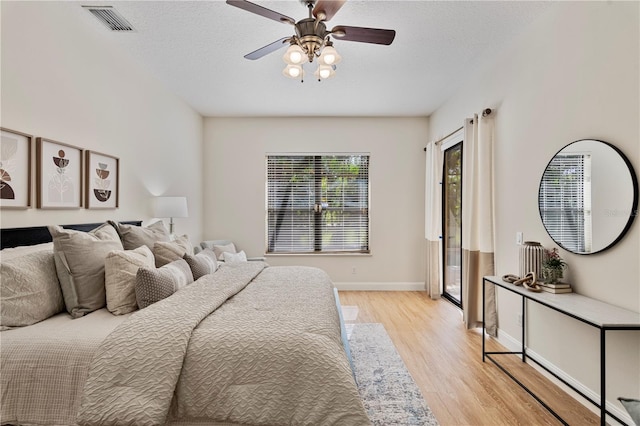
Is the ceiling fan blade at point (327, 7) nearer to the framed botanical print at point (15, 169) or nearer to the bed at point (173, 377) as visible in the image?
the bed at point (173, 377)

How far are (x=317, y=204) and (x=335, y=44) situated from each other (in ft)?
9.27

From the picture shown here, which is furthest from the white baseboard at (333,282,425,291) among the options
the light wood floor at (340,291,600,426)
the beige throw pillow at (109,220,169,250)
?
the beige throw pillow at (109,220,169,250)

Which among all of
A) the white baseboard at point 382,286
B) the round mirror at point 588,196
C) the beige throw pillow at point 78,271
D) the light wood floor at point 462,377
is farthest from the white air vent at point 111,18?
the white baseboard at point 382,286

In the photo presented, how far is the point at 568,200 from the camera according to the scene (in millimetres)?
2320

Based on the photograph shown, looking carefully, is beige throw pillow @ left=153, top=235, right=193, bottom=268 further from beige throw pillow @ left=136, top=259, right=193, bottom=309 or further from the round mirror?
the round mirror

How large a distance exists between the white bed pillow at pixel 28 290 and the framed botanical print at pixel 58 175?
0.63 metres

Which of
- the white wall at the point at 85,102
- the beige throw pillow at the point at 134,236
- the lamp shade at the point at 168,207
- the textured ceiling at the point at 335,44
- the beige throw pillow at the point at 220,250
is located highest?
the textured ceiling at the point at 335,44

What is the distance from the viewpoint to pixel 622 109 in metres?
1.93

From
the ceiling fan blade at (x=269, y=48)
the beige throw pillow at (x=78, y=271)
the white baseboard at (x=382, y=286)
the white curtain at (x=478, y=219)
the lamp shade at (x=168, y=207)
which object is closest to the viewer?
the beige throw pillow at (x=78, y=271)

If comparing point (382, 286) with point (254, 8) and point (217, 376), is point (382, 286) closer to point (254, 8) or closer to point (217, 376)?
point (217, 376)

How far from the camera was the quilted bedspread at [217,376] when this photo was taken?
55.7 inches

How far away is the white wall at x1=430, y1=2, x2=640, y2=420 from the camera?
1.90 meters

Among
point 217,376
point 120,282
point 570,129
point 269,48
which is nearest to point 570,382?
point 570,129

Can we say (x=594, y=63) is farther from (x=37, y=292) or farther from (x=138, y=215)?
(x=138, y=215)
